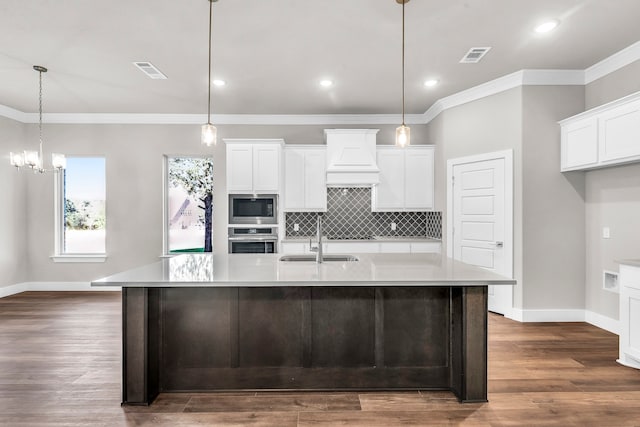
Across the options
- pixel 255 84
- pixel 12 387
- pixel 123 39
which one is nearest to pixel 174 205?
pixel 255 84

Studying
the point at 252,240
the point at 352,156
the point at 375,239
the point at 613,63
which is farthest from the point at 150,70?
the point at 613,63

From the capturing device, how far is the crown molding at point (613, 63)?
349 cm

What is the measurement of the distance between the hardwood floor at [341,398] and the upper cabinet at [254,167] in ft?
8.38

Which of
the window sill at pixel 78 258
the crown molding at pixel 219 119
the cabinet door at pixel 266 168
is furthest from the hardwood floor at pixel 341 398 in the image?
A: the crown molding at pixel 219 119

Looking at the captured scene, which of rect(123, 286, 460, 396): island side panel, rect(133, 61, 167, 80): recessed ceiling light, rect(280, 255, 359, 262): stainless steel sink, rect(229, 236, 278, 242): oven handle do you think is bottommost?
rect(123, 286, 460, 396): island side panel

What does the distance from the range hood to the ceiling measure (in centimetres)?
53

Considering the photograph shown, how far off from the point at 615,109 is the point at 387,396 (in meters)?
3.31

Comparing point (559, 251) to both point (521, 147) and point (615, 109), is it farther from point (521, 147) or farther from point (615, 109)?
point (615, 109)

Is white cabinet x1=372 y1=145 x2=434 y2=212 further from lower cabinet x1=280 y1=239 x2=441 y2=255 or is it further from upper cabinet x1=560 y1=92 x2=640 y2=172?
upper cabinet x1=560 y1=92 x2=640 y2=172

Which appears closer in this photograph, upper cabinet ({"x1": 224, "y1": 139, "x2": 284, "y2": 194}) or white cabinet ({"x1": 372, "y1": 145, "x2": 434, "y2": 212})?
upper cabinet ({"x1": 224, "y1": 139, "x2": 284, "y2": 194})

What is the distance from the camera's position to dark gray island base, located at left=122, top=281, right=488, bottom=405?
99.6 inches

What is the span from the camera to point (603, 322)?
3.89 meters

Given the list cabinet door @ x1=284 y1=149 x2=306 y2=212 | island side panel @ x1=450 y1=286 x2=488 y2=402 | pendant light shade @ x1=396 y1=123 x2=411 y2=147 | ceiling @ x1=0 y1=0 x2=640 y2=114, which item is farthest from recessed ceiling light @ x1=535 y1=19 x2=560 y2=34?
cabinet door @ x1=284 y1=149 x2=306 y2=212

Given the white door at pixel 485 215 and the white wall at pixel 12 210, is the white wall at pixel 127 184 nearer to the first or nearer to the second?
the white wall at pixel 12 210
